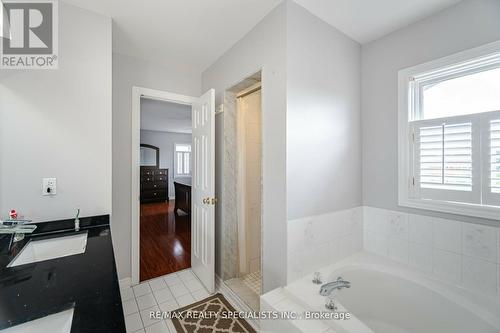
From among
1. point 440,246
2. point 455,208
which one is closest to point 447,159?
point 455,208

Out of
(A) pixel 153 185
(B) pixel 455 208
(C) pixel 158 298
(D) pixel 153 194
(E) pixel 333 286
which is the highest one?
(B) pixel 455 208

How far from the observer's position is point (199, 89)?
8.88 feet

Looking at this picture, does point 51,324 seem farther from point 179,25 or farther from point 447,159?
point 447,159

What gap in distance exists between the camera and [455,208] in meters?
1.51

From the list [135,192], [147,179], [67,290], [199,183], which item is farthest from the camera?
[147,179]

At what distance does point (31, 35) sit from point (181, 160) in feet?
21.8

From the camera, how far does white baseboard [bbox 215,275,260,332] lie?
5.54ft

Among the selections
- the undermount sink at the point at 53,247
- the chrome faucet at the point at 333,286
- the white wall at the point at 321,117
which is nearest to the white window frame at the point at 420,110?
the white wall at the point at 321,117

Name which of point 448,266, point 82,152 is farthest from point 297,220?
point 82,152

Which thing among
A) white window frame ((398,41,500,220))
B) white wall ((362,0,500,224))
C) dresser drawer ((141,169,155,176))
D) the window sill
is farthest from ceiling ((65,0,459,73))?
dresser drawer ((141,169,155,176))

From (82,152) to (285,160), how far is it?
152cm

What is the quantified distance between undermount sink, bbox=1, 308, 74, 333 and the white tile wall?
1.20 meters

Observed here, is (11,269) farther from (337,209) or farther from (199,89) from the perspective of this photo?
(199,89)

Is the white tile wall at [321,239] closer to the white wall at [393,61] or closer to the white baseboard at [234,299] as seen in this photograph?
the white wall at [393,61]
